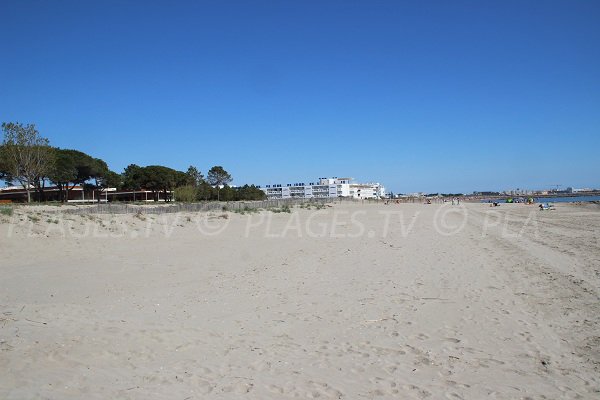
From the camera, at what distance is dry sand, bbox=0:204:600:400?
413 cm

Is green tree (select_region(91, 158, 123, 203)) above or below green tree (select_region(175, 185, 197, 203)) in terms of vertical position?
above

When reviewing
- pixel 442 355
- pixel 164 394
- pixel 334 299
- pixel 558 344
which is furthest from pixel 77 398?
pixel 558 344

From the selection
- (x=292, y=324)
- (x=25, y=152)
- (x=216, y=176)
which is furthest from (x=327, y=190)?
(x=292, y=324)

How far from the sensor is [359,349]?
5.16 metres

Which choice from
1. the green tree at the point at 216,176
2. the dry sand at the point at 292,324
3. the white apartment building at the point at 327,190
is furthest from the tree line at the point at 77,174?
the white apartment building at the point at 327,190

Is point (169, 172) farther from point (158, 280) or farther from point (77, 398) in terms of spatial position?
point (77, 398)

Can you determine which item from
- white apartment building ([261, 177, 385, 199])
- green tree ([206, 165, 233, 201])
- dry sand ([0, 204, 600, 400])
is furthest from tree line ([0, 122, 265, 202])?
white apartment building ([261, 177, 385, 199])

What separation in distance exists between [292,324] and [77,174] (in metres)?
61.0

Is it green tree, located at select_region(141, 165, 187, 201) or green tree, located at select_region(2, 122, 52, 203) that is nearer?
green tree, located at select_region(2, 122, 52, 203)

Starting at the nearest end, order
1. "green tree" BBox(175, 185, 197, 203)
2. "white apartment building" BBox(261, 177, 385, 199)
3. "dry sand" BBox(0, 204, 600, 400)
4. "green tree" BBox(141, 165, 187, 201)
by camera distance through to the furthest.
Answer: "dry sand" BBox(0, 204, 600, 400) → "green tree" BBox(175, 185, 197, 203) → "green tree" BBox(141, 165, 187, 201) → "white apartment building" BBox(261, 177, 385, 199)

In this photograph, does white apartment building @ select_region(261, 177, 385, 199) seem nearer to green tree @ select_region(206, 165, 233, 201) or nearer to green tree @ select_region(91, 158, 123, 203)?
green tree @ select_region(206, 165, 233, 201)

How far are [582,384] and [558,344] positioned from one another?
4.02 ft

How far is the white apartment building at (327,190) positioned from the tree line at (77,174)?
7464cm

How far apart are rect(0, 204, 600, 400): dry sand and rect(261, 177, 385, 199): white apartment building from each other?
486 feet
